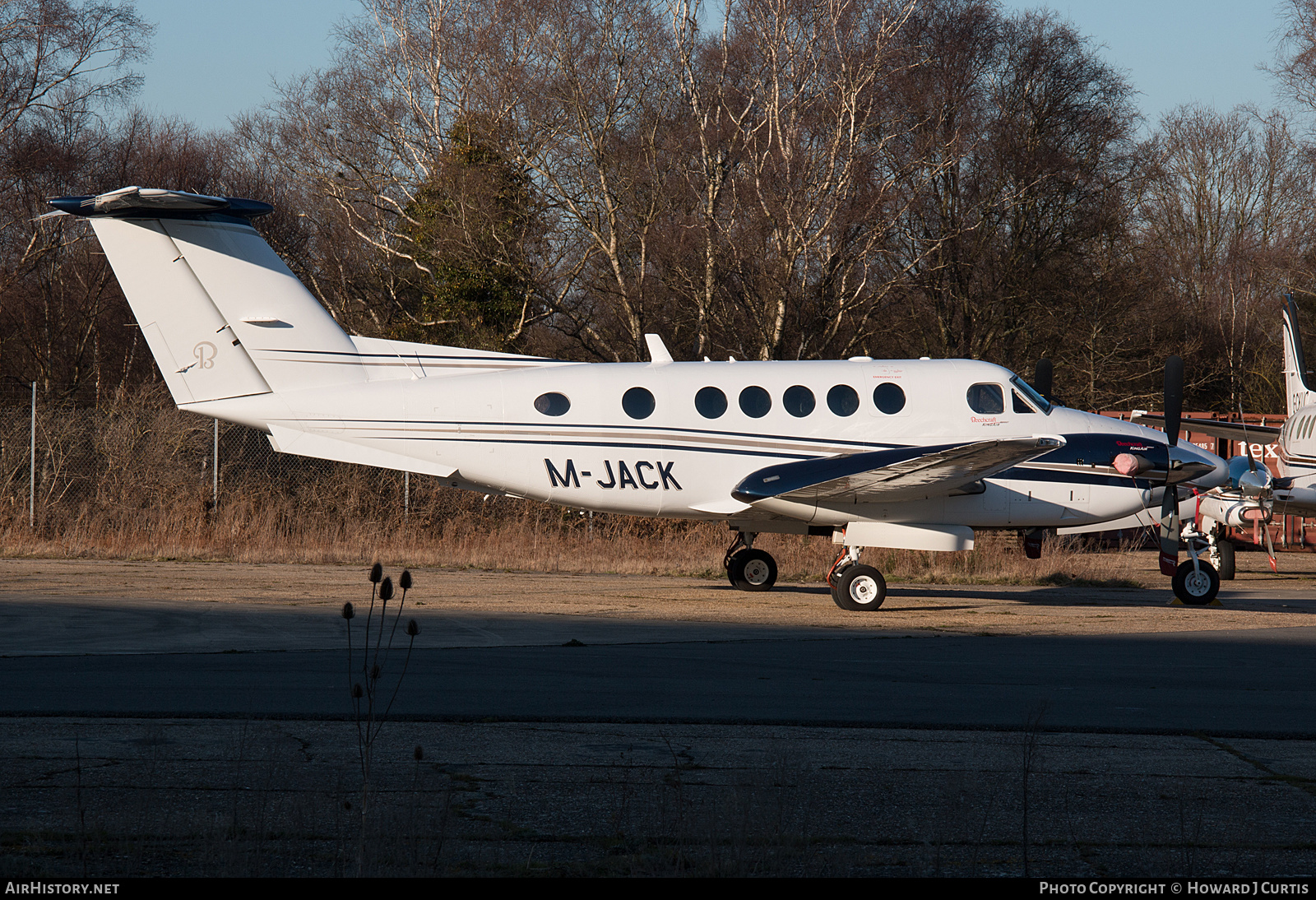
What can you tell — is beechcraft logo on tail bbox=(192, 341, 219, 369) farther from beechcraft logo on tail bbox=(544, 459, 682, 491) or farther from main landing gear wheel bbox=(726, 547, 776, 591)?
main landing gear wheel bbox=(726, 547, 776, 591)

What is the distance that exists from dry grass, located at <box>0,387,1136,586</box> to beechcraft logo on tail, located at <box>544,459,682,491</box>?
443 cm

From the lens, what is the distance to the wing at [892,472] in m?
12.4

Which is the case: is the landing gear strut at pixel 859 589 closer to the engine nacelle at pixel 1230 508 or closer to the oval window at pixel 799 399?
the oval window at pixel 799 399

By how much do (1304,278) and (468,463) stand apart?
101 ft

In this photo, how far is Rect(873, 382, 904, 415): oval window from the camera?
14016mm

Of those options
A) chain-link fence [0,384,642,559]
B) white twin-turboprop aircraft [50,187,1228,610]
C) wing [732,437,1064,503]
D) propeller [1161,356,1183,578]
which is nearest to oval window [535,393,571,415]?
white twin-turboprop aircraft [50,187,1228,610]

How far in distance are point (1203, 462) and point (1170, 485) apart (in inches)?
24.0

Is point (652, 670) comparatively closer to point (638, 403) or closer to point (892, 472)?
point (892, 472)

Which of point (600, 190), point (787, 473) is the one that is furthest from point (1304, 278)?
point (787, 473)

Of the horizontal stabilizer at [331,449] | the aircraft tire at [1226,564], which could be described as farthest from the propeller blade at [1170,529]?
the horizontal stabilizer at [331,449]

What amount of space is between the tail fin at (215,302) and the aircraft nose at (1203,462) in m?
10.2

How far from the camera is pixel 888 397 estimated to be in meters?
14.0

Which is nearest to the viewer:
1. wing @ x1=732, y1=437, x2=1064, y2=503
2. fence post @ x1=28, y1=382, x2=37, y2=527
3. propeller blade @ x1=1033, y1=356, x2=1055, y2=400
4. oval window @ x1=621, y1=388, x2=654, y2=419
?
wing @ x1=732, y1=437, x2=1064, y2=503

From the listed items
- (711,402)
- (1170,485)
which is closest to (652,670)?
(711,402)
